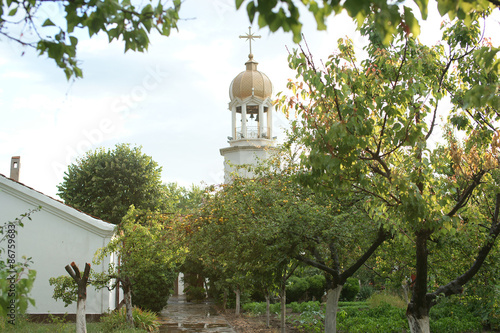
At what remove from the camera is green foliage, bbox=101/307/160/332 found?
1575 centimetres

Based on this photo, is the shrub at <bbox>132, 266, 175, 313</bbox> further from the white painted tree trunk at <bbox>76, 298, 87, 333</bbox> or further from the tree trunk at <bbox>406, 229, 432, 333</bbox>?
the tree trunk at <bbox>406, 229, 432, 333</bbox>

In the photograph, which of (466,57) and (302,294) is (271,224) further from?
(302,294)

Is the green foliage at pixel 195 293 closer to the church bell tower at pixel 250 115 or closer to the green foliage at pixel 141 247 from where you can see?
the church bell tower at pixel 250 115

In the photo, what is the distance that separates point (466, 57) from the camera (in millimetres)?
8602

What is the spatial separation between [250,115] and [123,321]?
18721 mm

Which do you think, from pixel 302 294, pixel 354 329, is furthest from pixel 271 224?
pixel 302 294

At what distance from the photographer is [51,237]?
719 inches

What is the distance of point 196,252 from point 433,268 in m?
9.59

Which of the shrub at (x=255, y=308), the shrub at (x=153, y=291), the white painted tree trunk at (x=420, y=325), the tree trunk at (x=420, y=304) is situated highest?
the tree trunk at (x=420, y=304)

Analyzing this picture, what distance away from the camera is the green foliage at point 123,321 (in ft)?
51.7

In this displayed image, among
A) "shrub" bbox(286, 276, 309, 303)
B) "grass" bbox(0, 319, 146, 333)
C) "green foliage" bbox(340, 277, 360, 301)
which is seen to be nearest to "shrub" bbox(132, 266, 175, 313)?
"grass" bbox(0, 319, 146, 333)

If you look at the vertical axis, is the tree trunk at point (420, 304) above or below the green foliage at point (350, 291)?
above

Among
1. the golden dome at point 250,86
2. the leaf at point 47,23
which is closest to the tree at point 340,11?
the leaf at point 47,23

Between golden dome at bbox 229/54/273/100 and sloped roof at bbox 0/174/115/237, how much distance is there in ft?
48.4
